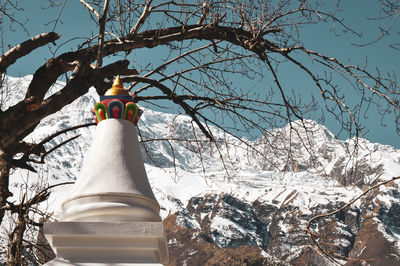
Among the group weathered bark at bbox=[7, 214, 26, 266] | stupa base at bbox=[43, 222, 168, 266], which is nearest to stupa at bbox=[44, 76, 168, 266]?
stupa base at bbox=[43, 222, 168, 266]

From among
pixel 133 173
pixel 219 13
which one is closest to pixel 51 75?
pixel 219 13

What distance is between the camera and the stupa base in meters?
2.96

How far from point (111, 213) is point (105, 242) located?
0.70ft

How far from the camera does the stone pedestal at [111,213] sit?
2973 mm

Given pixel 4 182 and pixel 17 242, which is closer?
pixel 4 182

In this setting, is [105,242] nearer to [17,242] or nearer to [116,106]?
[116,106]

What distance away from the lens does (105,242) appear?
3.00 meters

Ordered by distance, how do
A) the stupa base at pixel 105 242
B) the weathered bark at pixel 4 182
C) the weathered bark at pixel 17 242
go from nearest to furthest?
1. the stupa base at pixel 105 242
2. the weathered bark at pixel 4 182
3. the weathered bark at pixel 17 242

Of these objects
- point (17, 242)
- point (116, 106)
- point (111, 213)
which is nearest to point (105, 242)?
point (111, 213)

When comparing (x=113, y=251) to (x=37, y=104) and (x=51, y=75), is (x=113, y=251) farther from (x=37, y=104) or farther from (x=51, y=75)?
(x=51, y=75)

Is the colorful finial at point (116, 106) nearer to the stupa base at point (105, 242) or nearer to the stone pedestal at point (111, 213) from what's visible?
the stone pedestal at point (111, 213)

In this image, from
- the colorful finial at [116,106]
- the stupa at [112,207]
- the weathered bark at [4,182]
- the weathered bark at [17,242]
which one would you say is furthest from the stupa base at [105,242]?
the weathered bark at [17,242]

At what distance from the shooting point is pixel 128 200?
126 inches

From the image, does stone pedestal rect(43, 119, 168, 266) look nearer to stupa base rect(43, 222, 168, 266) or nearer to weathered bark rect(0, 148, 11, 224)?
stupa base rect(43, 222, 168, 266)
